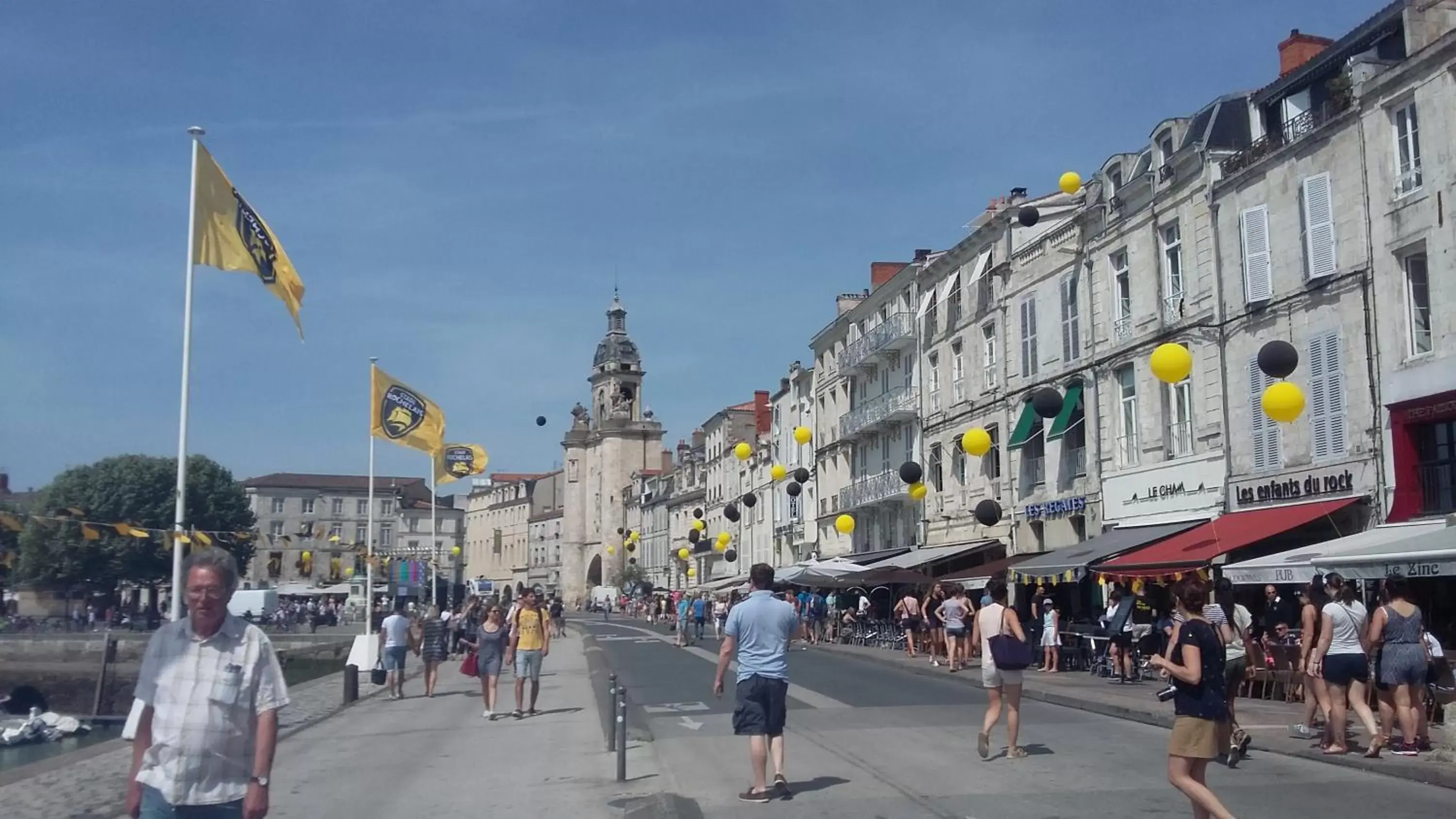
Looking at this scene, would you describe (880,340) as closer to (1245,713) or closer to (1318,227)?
(1318,227)

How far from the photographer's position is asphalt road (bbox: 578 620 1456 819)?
382 inches

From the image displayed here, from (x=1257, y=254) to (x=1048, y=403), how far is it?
244 inches

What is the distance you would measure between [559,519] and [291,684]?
97.6 meters

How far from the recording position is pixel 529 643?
1798 centimetres

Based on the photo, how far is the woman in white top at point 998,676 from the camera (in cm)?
1202

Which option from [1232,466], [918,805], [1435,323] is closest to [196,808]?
[918,805]

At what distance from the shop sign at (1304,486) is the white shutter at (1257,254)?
130 inches

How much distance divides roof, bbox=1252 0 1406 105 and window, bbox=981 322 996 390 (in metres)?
13.0

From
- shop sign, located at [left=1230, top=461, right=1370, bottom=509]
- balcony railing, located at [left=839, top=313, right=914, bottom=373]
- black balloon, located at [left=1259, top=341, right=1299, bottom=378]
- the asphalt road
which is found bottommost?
the asphalt road

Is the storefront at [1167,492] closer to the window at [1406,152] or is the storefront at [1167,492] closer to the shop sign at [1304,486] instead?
the shop sign at [1304,486]

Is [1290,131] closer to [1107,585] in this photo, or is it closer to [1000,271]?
[1107,585]

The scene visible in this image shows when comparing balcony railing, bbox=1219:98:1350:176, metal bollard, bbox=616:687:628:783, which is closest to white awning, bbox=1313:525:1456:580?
balcony railing, bbox=1219:98:1350:176

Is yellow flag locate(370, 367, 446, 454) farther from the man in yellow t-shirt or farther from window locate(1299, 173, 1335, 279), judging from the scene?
window locate(1299, 173, 1335, 279)

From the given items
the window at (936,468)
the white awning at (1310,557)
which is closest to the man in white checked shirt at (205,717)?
the white awning at (1310,557)
